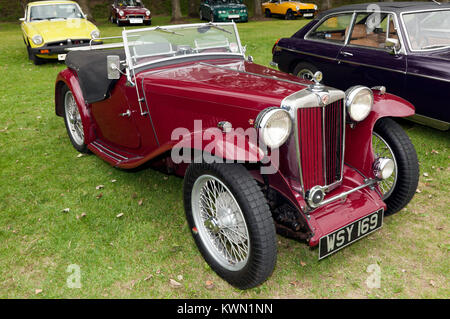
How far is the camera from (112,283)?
108 inches

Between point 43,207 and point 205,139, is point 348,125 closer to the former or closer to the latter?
point 205,139

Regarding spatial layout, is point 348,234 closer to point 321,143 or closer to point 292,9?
point 321,143

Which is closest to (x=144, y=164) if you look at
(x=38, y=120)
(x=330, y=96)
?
(x=330, y=96)

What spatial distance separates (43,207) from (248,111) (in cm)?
235

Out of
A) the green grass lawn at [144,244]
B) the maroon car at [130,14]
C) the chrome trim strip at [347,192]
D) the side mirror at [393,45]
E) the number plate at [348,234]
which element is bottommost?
the green grass lawn at [144,244]

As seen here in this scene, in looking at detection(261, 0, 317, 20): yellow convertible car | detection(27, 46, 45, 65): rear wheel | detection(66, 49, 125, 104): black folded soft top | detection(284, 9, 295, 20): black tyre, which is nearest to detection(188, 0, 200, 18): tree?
detection(261, 0, 317, 20): yellow convertible car

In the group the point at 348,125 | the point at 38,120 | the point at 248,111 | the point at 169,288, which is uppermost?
the point at 248,111

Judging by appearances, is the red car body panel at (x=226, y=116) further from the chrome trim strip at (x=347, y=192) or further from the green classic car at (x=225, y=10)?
the green classic car at (x=225, y=10)

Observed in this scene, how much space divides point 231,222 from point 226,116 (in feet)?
2.56

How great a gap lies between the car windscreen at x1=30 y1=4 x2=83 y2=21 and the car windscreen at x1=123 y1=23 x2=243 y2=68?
798 cm

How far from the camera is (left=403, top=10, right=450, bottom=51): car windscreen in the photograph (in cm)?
499

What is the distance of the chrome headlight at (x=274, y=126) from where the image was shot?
2.38 m

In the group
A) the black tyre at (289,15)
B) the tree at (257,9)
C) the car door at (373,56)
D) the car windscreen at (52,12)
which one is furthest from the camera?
the tree at (257,9)

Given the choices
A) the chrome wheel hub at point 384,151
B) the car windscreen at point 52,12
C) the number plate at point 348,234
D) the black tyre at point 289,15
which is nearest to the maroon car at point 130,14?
the black tyre at point 289,15
